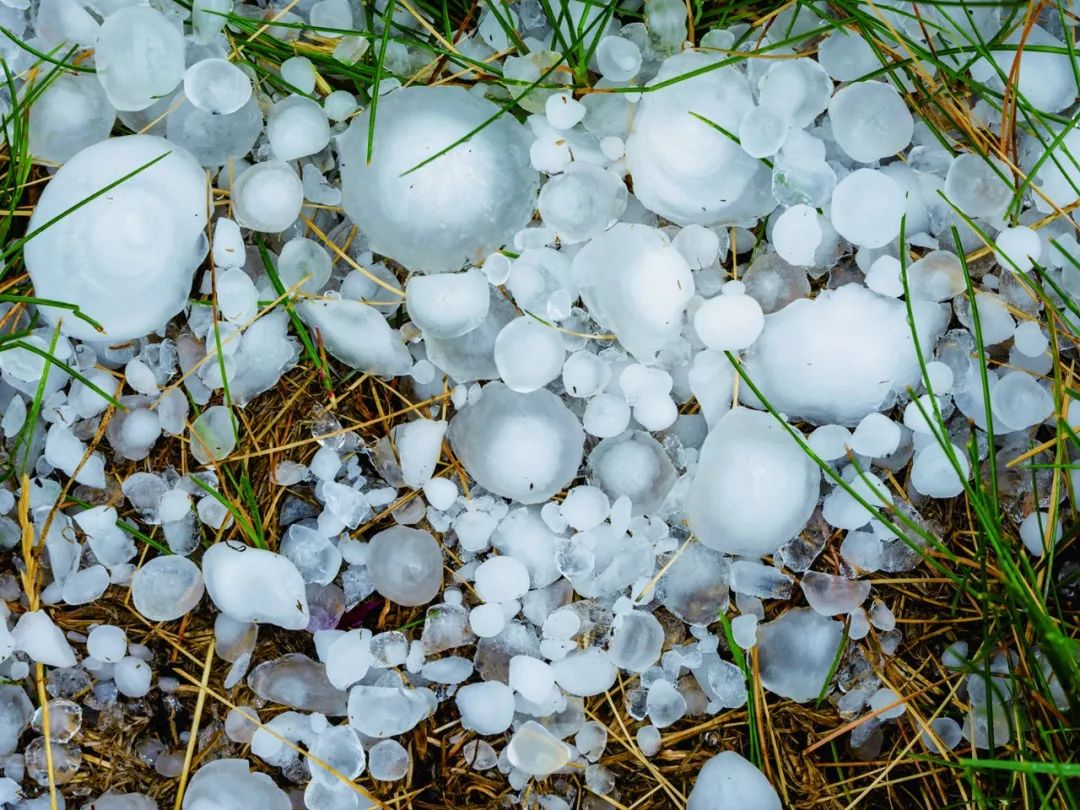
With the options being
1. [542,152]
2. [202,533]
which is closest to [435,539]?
[202,533]

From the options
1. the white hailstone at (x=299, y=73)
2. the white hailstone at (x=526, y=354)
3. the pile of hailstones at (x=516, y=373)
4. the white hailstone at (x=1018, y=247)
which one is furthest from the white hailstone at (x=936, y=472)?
the white hailstone at (x=299, y=73)

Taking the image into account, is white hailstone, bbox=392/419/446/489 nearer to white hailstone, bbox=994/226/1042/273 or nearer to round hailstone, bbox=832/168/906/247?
round hailstone, bbox=832/168/906/247

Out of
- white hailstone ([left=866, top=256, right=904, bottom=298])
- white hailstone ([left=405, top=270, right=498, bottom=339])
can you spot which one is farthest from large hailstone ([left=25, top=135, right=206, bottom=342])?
white hailstone ([left=866, top=256, right=904, bottom=298])

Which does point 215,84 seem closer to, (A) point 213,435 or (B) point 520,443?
(A) point 213,435

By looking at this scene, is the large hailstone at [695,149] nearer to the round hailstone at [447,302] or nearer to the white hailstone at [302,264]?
the round hailstone at [447,302]

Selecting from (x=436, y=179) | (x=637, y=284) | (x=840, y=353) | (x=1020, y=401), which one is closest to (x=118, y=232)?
(x=436, y=179)

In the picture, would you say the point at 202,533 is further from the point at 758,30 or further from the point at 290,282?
the point at 758,30
